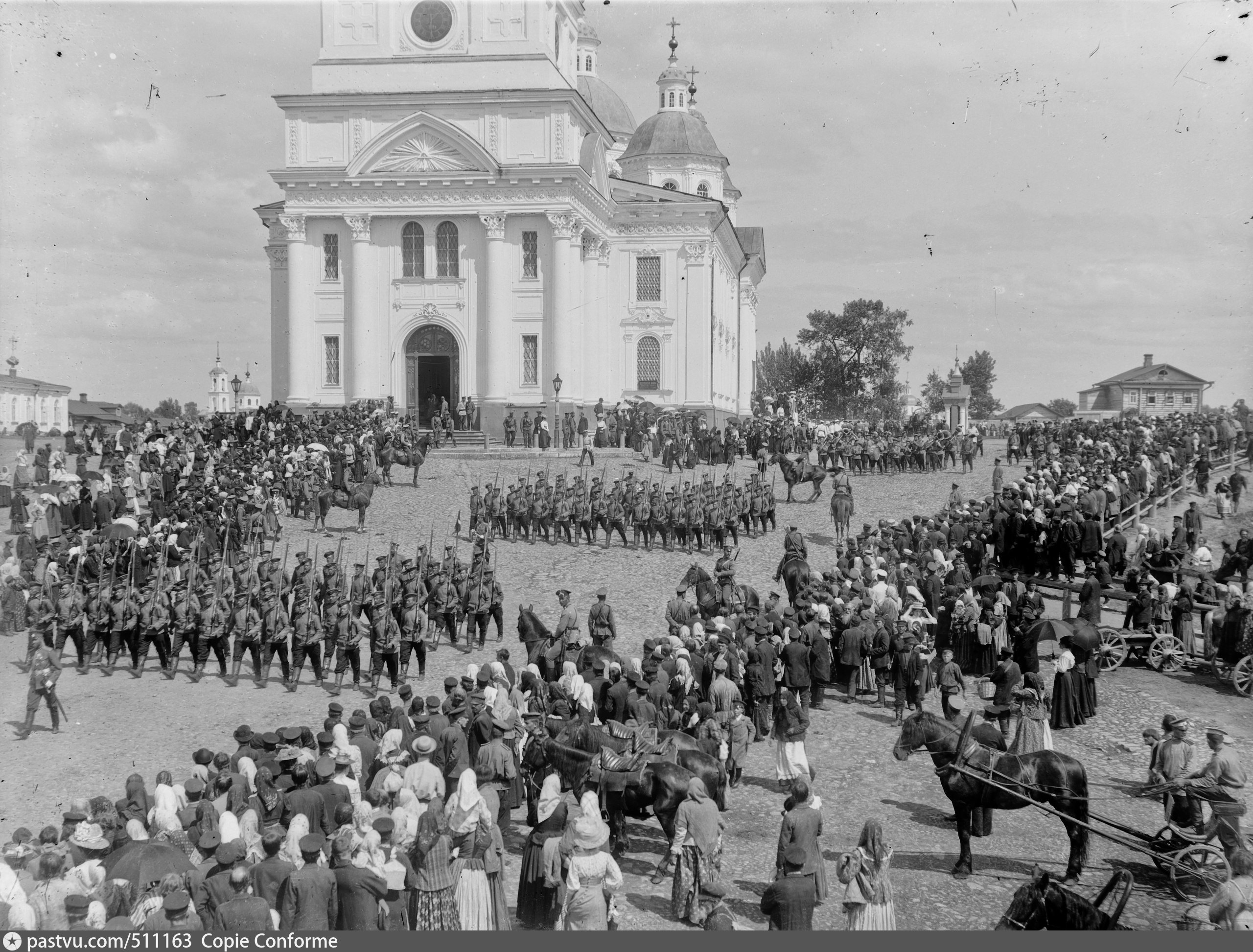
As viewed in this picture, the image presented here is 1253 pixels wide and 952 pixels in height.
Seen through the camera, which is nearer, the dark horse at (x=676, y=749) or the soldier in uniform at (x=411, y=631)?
the dark horse at (x=676, y=749)

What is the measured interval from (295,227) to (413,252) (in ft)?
14.8

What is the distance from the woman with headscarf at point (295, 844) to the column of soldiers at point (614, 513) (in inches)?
686

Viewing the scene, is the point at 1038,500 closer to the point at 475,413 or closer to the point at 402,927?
the point at 402,927

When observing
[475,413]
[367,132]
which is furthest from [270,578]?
[367,132]

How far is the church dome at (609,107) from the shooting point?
233 feet

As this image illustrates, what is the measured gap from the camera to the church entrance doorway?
147 feet

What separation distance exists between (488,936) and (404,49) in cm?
4258

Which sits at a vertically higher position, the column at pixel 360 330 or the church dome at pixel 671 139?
the church dome at pixel 671 139

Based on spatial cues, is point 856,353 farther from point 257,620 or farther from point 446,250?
point 257,620

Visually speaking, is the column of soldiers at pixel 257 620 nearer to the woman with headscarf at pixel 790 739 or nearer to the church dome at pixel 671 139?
the woman with headscarf at pixel 790 739

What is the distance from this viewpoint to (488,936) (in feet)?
24.0

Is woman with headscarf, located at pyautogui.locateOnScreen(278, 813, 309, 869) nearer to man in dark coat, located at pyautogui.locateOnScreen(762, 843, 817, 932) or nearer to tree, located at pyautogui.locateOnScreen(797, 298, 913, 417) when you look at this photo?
man in dark coat, located at pyautogui.locateOnScreen(762, 843, 817, 932)

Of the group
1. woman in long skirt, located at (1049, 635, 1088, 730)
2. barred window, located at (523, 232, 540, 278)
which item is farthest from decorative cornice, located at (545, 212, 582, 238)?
woman in long skirt, located at (1049, 635, 1088, 730)

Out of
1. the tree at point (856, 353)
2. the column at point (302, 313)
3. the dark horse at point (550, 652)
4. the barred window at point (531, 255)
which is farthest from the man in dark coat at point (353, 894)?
the tree at point (856, 353)
